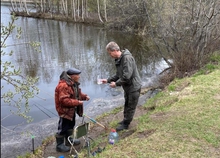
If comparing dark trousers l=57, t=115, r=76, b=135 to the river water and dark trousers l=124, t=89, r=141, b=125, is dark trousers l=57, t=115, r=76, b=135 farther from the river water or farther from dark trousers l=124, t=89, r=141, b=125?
the river water

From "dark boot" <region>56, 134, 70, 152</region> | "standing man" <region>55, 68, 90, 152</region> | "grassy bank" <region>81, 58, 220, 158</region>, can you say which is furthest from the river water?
"grassy bank" <region>81, 58, 220, 158</region>

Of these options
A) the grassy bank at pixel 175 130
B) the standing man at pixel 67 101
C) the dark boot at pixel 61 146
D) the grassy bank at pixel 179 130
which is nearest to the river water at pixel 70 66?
the grassy bank at pixel 175 130

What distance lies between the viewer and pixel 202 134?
4387 millimetres

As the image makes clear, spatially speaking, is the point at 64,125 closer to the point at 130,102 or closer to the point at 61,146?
Answer: the point at 61,146

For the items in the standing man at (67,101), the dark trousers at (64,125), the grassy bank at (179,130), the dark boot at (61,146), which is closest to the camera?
the grassy bank at (179,130)

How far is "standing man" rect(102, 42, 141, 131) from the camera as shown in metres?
4.61

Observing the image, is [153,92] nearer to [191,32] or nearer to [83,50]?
[191,32]

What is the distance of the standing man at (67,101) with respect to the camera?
178 inches

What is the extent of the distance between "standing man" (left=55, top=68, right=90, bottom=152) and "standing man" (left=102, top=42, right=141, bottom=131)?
72cm

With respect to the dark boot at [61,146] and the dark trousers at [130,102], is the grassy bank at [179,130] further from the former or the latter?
the dark boot at [61,146]

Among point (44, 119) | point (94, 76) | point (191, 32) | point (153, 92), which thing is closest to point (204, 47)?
point (191, 32)

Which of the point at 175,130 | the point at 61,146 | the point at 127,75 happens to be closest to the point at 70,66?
the point at 61,146

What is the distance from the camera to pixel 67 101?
177 inches

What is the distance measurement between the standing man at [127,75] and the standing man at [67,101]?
716 millimetres
